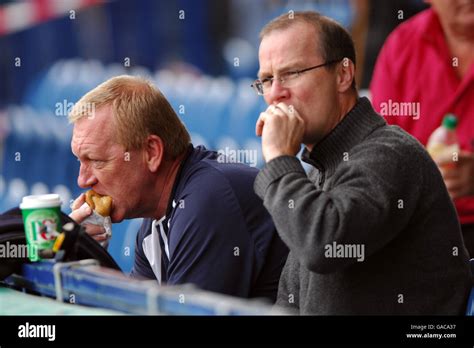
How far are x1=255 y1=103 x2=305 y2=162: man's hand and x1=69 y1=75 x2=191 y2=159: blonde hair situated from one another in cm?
52

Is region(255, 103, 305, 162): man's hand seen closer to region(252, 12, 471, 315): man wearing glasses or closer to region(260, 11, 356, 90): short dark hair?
region(252, 12, 471, 315): man wearing glasses

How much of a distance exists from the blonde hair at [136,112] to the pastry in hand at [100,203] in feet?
0.64

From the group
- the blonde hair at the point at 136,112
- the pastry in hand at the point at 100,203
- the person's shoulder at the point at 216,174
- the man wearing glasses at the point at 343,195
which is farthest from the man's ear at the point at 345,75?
the pastry in hand at the point at 100,203

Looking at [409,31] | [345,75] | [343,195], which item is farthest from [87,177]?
[409,31]

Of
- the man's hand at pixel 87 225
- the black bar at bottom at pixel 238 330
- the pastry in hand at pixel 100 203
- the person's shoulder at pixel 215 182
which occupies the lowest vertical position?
the black bar at bottom at pixel 238 330

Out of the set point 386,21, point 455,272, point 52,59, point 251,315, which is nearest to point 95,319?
point 251,315

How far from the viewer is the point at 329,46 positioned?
245 cm

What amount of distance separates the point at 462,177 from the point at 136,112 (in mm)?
1603

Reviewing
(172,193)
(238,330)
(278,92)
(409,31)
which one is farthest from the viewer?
(409,31)

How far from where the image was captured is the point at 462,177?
3688 millimetres

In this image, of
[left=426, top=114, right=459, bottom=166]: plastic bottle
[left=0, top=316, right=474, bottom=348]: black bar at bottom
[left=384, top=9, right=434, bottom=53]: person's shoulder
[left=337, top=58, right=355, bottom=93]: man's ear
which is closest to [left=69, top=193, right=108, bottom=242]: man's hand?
[left=0, top=316, right=474, bottom=348]: black bar at bottom

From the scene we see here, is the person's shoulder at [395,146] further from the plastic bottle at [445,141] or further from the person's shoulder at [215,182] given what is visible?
the plastic bottle at [445,141]

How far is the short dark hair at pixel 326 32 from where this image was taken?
2.44m

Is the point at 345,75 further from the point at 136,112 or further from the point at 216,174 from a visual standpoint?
the point at 136,112
